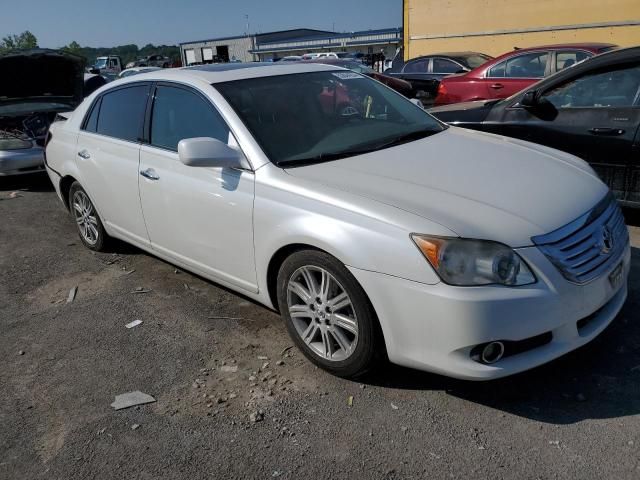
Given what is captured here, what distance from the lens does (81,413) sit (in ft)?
9.72

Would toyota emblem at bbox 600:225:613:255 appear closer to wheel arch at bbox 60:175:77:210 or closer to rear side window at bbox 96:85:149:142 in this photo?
rear side window at bbox 96:85:149:142

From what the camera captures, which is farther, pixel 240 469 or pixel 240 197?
pixel 240 197

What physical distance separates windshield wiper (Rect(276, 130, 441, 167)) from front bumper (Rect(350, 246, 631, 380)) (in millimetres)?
845

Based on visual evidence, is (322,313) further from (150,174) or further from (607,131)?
(607,131)

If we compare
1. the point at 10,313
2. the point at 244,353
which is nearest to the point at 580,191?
the point at 244,353

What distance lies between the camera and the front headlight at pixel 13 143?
798cm

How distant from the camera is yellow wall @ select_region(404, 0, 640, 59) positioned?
1404 cm

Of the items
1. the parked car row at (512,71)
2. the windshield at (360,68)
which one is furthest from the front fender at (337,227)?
the windshield at (360,68)

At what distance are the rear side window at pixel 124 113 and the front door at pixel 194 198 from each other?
187 millimetres

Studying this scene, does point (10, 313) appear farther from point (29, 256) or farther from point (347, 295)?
point (347, 295)

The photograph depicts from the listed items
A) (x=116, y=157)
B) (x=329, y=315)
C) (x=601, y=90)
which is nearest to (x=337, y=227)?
(x=329, y=315)

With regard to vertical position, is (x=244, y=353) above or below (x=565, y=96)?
below

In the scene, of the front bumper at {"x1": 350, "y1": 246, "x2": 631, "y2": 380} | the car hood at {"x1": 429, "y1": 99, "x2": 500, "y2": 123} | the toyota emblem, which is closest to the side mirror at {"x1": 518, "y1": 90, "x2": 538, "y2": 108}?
the car hood at {"x1": 429, "y1": 99, "x2": 500, "y2": 123}

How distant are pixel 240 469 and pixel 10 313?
260 centimetres
